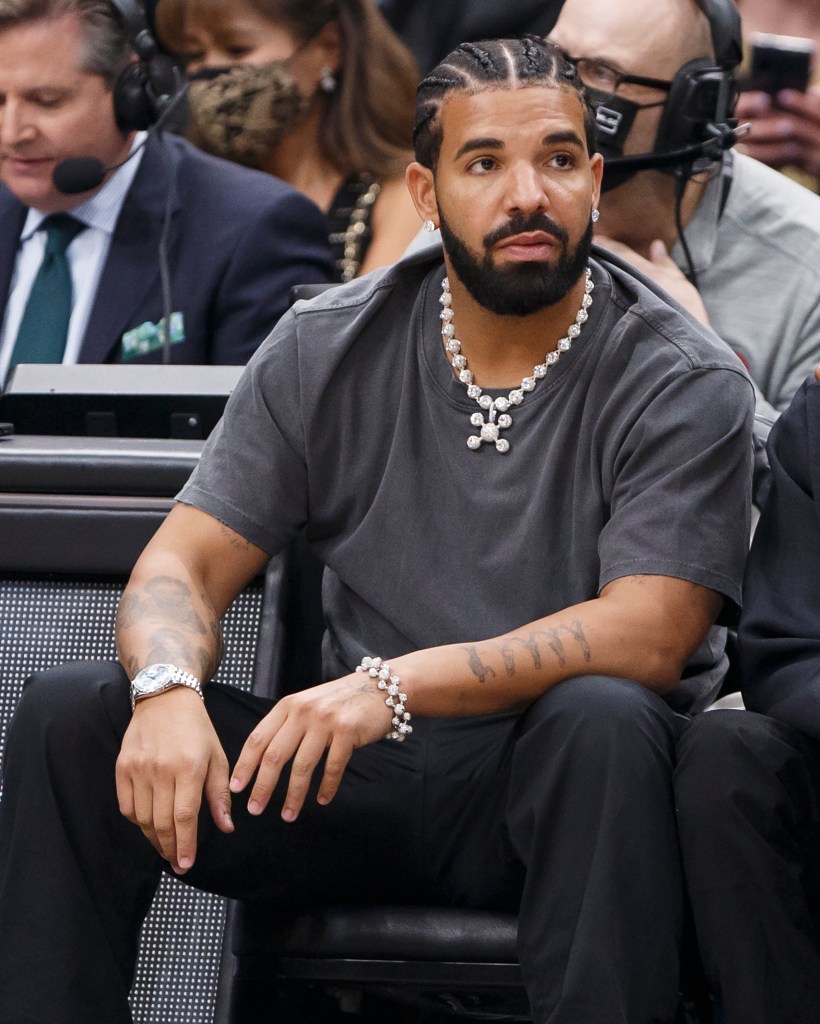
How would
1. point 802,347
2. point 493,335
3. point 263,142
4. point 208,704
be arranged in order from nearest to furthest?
1. point 208,704
2. point 493,335
3. point 802,347
4. point 263,142

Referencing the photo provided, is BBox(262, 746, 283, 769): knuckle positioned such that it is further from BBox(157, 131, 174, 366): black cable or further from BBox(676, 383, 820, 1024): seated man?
BBox(157, 131, 174, 366): black cable

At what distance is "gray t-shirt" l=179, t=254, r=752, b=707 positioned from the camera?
1.69 meters

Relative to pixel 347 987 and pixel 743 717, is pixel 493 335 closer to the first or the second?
pixel 743 717

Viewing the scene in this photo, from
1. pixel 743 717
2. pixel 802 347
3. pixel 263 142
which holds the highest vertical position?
pixel 743 717

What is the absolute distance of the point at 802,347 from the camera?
2.37 metres

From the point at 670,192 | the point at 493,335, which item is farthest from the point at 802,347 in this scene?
the point at 493,335

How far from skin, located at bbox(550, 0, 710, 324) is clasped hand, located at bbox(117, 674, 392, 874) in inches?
41.9

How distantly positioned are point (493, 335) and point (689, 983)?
0.71m

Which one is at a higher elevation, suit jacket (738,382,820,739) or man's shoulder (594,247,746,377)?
man's shoulder (594,247,746,377)

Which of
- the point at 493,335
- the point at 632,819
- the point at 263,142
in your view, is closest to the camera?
the point at 632,819

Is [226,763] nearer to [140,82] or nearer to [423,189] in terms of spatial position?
[423,189]

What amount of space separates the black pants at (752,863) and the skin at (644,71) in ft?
3.39

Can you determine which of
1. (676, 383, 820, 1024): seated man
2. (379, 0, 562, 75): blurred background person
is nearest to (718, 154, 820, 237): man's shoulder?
(379, 0, 562, 75): blurred background person

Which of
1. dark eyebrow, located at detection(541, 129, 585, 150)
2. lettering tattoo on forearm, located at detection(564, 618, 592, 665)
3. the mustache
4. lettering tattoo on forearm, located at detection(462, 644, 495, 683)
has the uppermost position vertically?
dark eyebrow, located at detection(541, 129, 585, 150)
